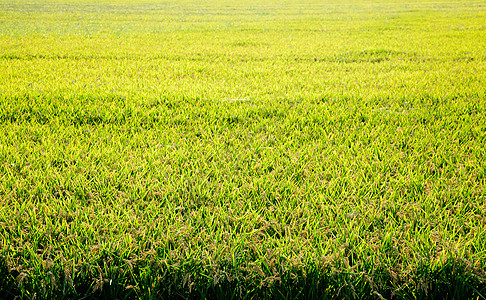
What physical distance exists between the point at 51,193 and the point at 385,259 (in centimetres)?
206

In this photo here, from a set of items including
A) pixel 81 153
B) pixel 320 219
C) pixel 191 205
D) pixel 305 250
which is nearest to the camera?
pixel 305 250

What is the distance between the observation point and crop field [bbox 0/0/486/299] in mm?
1551

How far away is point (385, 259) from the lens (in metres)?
1.64

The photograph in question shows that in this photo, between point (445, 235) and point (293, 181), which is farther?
point (293, 181)

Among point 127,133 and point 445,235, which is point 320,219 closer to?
point 445,235

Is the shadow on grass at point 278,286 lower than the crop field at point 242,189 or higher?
lower

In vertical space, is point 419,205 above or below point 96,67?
below

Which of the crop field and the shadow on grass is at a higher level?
the crop field

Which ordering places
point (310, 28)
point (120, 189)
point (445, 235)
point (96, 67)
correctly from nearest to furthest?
point (445, 235) → point (120, 189) → point (96, 67) → point (310, 28)

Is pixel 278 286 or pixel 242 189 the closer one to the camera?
pixel 278 286

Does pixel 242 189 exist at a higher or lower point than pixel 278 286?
higher

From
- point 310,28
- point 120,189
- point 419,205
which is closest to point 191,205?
point 120,189

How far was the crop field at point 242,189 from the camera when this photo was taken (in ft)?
5.09

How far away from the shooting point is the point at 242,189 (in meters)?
2.27
